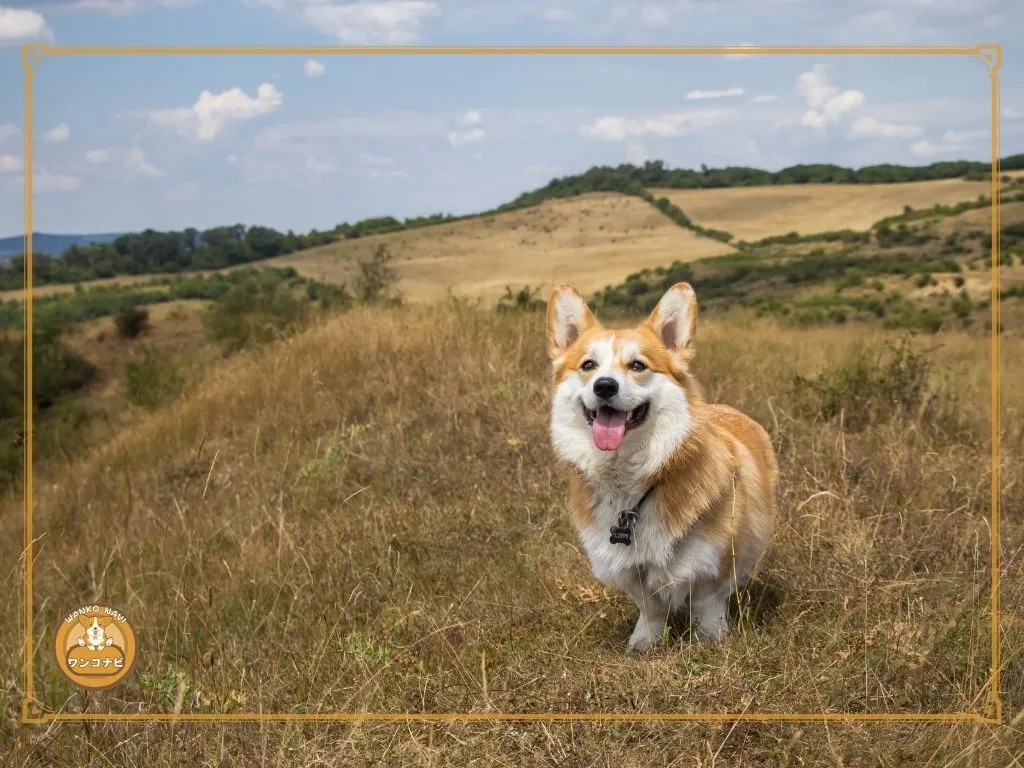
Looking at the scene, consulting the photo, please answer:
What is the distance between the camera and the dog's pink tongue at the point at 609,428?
14.2 feet

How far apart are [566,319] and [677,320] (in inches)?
21.3

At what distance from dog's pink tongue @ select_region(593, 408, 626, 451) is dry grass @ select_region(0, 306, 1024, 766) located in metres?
1.04

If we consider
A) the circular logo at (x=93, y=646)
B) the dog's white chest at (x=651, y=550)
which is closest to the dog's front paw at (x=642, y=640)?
the dog's white chest at (x=651, y=550)

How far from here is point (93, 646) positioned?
445 cm

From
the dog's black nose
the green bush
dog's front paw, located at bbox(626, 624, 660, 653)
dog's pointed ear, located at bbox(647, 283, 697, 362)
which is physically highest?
the green bush

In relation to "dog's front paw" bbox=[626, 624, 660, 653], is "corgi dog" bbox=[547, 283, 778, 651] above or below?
above

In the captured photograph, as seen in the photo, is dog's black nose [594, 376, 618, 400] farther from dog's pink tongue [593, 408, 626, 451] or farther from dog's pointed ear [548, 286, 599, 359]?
dog's pointed ear [548, 286, 599, 359]

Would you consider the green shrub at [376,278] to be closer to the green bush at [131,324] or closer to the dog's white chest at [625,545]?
the dog's white chest at [625,545]

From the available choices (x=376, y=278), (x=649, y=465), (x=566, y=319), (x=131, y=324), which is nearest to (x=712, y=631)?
(x=649, y=465)

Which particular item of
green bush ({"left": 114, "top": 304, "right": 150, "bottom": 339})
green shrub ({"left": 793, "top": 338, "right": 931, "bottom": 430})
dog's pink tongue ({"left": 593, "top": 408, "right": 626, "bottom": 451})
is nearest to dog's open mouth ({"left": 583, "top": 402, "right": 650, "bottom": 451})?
dog's pink tongue ({"left": 593, "top": 408, "right": 626, "bottom": 451})

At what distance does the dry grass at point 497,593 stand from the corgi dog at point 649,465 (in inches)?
12.4

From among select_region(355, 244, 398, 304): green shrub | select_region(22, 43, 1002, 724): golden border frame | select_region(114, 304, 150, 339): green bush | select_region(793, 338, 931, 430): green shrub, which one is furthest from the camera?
select_region(114, 304, 150, 339): green bush

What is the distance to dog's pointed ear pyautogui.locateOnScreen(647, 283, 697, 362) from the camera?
4.45 meters

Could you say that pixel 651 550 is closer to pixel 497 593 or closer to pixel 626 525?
pixel 626 525
